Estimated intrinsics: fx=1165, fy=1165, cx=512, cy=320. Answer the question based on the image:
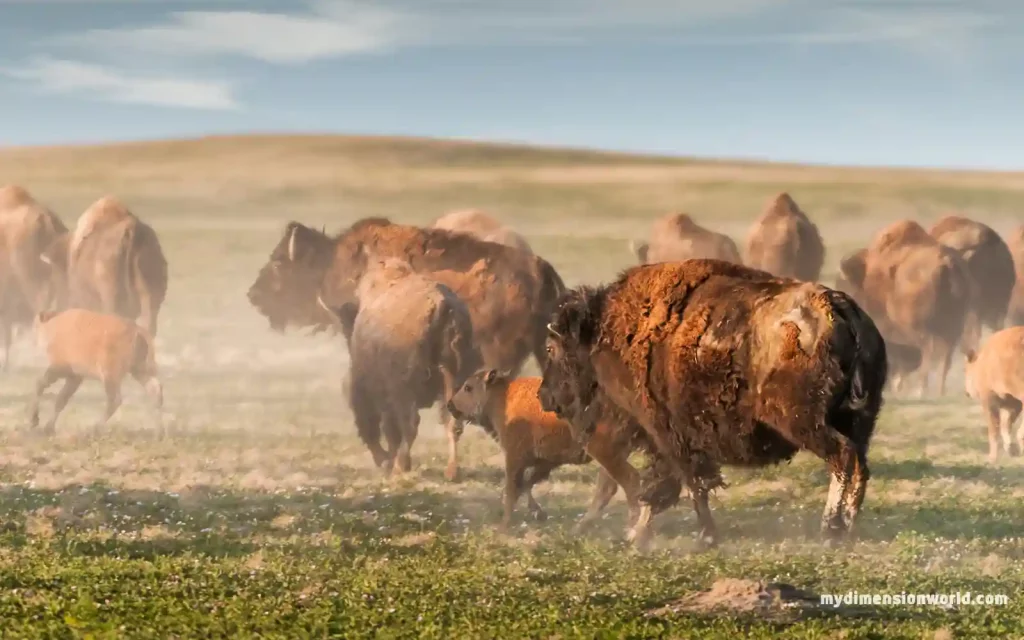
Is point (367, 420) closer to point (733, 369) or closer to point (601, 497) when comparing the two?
point (601, 497)

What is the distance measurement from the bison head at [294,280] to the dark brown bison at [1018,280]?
19.3ft

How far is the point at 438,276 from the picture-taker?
28.0ft

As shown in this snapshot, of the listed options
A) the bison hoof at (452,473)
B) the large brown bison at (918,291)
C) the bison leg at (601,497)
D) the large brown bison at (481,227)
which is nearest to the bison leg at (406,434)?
the bison hoof at (452,473)

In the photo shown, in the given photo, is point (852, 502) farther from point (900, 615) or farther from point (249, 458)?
point (249, 458)

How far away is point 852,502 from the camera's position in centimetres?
566

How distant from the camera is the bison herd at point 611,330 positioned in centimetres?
552

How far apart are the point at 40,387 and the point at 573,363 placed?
4172mm

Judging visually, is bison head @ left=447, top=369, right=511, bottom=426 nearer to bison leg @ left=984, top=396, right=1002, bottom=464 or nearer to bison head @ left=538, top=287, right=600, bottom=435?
bison head @ left=538, top=287, right=600, bottom=435

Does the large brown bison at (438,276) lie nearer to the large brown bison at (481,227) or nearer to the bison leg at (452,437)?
the large brown bison at (481,227)

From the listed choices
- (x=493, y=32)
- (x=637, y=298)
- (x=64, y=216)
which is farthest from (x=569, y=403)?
(x=64, y=216)

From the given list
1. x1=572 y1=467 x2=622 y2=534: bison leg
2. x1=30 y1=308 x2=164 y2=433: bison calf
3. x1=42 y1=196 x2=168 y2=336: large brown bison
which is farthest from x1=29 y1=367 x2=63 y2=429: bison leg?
x1=572 y1=467 x2=622 y2=534: bison leg

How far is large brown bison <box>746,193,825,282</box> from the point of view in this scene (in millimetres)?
8727

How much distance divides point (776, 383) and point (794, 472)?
55.2 inches

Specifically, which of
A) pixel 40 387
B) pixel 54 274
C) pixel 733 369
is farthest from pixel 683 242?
pixel 54 274
